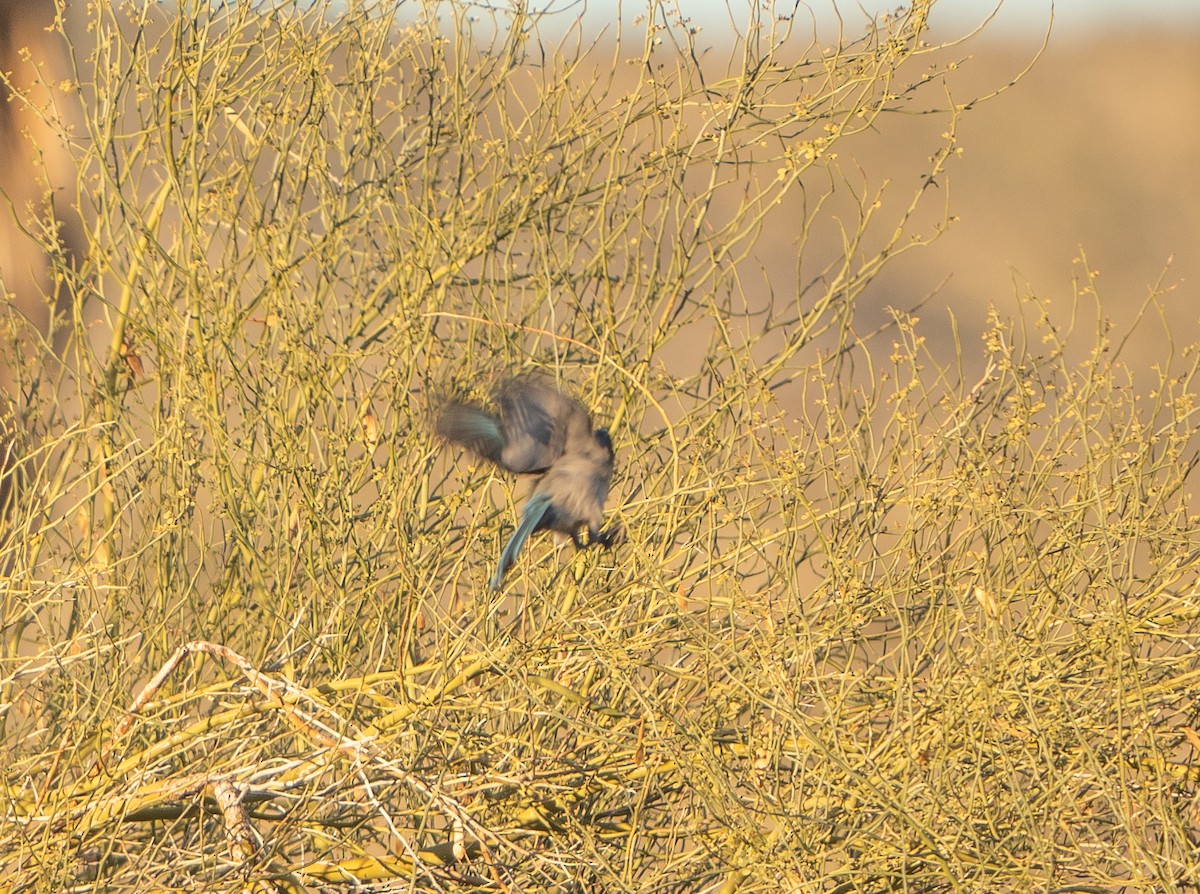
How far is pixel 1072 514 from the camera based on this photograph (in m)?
2.48

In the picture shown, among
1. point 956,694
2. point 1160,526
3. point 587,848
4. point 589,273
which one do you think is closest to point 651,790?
point 587,848

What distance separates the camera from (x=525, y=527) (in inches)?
116

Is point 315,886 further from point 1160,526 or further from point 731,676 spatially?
point 1160,526

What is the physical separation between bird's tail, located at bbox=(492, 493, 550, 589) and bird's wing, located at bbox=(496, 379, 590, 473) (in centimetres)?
9

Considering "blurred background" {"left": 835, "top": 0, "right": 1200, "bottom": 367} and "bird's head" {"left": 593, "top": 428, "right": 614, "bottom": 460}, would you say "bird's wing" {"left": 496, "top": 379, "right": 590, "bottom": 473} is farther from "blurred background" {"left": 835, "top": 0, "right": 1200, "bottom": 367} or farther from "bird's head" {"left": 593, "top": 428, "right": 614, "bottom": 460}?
"blurred background" {"left": 835, "top": 0, "right": 1200, "bottom": 367}

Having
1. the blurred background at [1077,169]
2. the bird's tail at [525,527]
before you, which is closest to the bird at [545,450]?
the bird's tail at [525,527]

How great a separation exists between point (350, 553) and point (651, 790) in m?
0.82

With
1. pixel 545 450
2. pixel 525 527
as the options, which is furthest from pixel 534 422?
pixel 525 527

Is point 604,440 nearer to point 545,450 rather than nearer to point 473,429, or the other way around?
point 545,450

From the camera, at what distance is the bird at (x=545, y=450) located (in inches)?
117

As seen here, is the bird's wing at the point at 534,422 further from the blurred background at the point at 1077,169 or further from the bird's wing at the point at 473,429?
the blurred background at the point at 1077,169

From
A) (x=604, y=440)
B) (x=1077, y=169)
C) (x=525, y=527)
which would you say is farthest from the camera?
(x=1077, y=169)

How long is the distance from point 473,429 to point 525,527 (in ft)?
0.86

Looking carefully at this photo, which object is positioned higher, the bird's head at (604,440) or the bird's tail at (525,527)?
the bird's head at (604,440)
